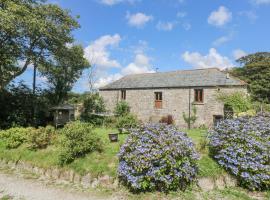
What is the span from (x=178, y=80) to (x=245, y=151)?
1736cm

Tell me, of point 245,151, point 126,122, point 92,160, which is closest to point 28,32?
point 126,122

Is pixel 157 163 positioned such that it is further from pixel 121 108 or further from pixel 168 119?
pixel 121 108

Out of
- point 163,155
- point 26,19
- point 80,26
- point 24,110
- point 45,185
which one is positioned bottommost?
point 45,185

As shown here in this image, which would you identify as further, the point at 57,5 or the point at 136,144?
the point at 57,5

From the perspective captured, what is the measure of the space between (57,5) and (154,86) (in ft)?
43.4

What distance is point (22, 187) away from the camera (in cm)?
780

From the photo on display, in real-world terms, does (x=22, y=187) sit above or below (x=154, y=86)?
below

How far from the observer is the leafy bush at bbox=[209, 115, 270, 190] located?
7.55 metres

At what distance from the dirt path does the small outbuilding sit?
13881 millimetres

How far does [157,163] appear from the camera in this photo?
23.2 ft

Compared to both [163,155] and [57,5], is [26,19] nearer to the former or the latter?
[57,5]

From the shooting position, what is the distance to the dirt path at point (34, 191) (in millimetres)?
7023

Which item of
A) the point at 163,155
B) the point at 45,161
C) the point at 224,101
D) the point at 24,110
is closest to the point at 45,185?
the point at 45,161

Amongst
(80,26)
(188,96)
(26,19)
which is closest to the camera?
(26,19)
